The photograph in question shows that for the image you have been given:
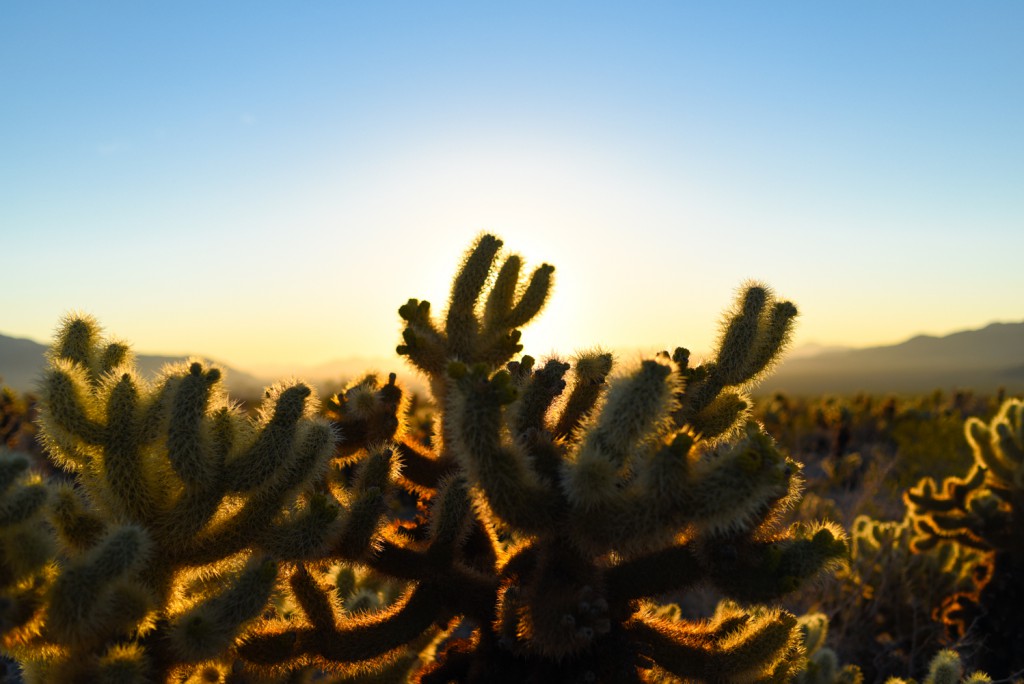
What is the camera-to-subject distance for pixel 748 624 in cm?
282

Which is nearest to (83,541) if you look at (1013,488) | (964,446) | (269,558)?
(269,558)

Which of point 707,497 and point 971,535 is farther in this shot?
point 971,535

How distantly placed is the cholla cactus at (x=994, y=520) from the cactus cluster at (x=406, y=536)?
15.0ft

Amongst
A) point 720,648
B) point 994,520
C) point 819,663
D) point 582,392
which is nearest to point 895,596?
point 994,520

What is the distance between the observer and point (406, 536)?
9.89ft

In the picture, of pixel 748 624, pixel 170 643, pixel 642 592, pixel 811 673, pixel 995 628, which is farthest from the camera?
pixel 995 628

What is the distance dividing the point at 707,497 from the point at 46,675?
2.09 meters

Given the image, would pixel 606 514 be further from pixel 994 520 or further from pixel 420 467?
pixel 994 520

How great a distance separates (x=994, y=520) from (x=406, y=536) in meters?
5.80

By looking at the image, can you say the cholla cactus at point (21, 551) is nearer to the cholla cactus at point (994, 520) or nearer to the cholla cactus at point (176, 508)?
the cholla cactus at point (176, 508)

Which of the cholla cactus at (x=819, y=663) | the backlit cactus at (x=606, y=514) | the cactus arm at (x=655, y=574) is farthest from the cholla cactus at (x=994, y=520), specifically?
the cactus arm at (x=655, y=574)

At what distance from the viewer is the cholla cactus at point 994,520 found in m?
6.12

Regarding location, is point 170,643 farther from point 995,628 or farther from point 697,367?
point 995,628

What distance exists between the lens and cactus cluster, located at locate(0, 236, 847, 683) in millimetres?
2197
